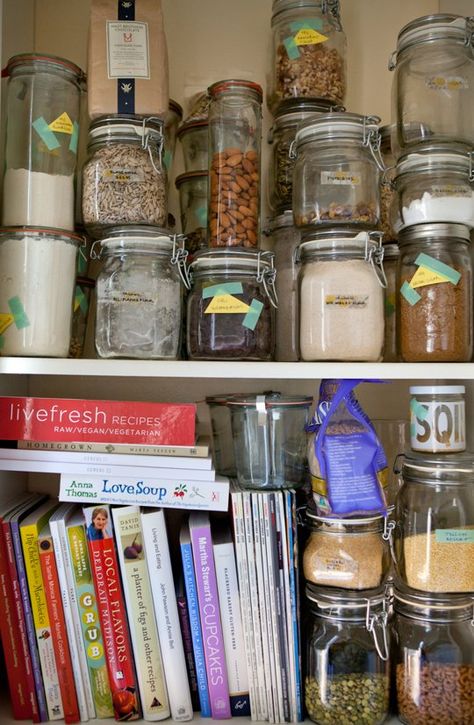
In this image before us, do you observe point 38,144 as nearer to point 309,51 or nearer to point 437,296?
point 309,51

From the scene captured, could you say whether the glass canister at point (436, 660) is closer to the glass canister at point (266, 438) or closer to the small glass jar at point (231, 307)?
the glass canister at point (266, 438)

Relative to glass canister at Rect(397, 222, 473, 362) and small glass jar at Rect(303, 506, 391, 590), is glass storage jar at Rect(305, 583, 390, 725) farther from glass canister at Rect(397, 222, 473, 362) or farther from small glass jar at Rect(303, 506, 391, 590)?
glass canister at Rect(397, 222, 473, 362)

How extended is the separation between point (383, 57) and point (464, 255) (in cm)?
53

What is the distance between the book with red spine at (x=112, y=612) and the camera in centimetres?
103

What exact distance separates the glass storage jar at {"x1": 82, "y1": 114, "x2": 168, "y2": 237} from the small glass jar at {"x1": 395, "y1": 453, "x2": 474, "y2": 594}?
595 mm

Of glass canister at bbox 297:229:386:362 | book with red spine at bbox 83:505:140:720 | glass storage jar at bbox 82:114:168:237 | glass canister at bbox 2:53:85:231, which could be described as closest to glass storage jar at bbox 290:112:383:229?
glass canister at bbox 297:229:386:362

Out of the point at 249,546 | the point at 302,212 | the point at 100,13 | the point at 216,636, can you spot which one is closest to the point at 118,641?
the point at 216,636

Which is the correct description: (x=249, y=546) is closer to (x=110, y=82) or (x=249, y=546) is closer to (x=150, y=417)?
(x=150, y=417)

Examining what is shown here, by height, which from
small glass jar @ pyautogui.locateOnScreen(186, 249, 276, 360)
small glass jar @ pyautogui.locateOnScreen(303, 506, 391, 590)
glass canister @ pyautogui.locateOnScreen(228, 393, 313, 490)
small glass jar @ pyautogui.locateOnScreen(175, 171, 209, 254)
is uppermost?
small glass jar @ pyautogui.locateOnScreen(175, 171, 209, 254)

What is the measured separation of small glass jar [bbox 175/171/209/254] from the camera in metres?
1.22

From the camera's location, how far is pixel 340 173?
3.46 ft

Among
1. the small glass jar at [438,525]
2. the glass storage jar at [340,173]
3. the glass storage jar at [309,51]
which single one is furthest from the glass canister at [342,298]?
the glass storage jar at [309,51]

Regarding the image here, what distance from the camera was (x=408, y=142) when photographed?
1092mm

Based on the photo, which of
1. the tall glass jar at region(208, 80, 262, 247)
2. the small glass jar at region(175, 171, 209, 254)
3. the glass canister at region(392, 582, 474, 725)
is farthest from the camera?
the small glass jar at region(175, 171, 209, 254)
